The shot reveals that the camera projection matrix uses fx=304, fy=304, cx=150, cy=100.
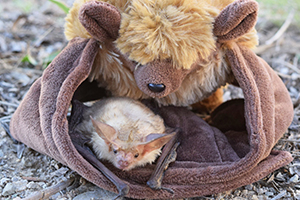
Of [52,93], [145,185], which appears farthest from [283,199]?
[52,93]

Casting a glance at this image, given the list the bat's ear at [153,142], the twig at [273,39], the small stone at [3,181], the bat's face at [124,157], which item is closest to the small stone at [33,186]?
the small stone at [3,181]

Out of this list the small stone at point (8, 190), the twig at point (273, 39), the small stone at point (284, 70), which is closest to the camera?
the small stone at point (8, 190)

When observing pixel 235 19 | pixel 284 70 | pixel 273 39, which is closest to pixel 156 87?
pixel 235 19

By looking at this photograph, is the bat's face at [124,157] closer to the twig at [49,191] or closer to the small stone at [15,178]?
the twig at [49,191]

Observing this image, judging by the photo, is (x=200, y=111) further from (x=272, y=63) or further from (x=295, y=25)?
(x=295, y=25)

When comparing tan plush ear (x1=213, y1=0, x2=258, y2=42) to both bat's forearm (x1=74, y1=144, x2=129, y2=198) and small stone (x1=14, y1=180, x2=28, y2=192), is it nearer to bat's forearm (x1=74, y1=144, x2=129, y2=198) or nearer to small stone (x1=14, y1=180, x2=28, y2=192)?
bat's forearm (x1=74, y1=144, x2=129, y2=198)

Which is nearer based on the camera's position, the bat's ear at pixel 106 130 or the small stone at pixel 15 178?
the bat's ear at pixel 106 130

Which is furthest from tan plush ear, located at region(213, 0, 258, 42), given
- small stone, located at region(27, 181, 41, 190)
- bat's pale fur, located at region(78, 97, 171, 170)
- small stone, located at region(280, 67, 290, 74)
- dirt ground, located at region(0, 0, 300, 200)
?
small stone, located at region(280, 67, 290, 74)
